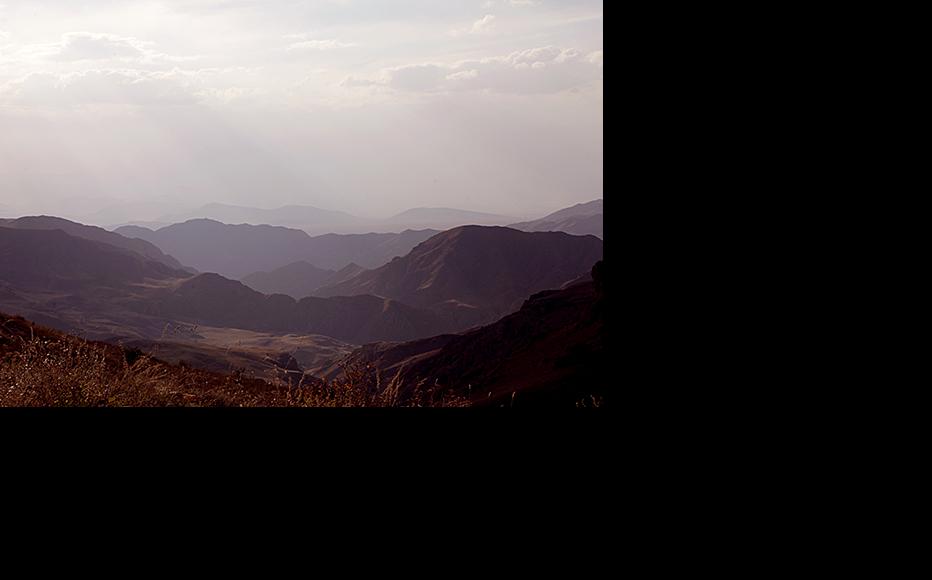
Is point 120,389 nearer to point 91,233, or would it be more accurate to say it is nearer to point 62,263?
point 62,263

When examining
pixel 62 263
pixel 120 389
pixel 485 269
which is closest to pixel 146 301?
pixel 62 263

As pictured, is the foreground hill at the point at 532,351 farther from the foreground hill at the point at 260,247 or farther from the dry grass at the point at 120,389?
the foreground hill at the point at 260,247

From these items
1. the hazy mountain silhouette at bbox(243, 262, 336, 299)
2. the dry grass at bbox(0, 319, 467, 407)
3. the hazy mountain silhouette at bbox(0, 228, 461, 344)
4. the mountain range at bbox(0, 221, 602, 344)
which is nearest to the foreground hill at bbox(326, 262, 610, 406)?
the dry grass at bbox(0, 319, 467, 407)

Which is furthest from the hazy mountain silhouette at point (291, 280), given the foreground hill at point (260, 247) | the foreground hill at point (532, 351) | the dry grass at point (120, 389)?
the dry grass at point (120, 389)

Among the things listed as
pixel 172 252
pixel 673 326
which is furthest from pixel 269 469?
pixel 172 252

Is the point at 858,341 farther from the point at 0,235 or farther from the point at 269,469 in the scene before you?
the point at 0,235

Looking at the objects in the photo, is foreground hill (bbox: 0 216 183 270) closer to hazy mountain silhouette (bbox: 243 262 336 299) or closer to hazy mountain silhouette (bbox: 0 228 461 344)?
Result: hazy mountain silhouette (bbox: 0 228 461 344)
